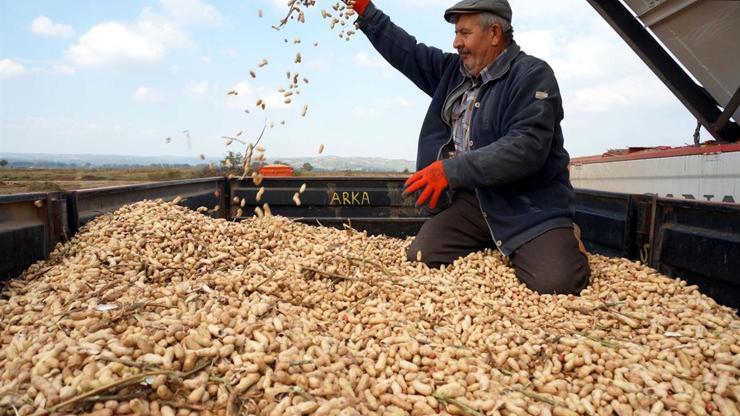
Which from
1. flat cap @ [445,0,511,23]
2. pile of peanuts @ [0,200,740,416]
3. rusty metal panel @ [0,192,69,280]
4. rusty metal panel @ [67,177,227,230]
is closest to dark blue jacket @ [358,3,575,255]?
flat cap @ [445,0,511,23]

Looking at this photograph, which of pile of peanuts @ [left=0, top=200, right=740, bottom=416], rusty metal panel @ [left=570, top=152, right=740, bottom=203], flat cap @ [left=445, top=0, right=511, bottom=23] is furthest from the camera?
rusty metal panel @ [left=570, top=152, right=740, bottom=203]

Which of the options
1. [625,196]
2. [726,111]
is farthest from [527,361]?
[726,111]

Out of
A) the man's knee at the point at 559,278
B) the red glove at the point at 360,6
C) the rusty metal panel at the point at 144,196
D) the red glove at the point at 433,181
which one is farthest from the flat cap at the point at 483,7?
the rusty metal panel at the point at 144,196

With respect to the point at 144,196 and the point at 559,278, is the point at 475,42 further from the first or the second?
the point at 144,196

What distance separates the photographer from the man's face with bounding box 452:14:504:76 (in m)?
3.29

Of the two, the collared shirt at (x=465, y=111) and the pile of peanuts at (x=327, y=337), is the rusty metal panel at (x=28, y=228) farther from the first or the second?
the collared shirt at (x=465, y=111)

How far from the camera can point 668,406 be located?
1.70 metres

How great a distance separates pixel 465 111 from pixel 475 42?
1.35 ft

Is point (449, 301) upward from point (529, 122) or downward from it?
downward

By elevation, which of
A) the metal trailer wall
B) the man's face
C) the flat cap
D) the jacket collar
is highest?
the flat cap

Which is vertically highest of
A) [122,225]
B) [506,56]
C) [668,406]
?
[506,56]

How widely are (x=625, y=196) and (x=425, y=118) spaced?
1.31m

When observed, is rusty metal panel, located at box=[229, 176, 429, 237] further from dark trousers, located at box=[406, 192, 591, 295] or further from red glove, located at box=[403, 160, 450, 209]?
red glove, located at box=[403, 160, 450, 209]

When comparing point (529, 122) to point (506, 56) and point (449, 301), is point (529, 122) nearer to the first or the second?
point (506, 56)
